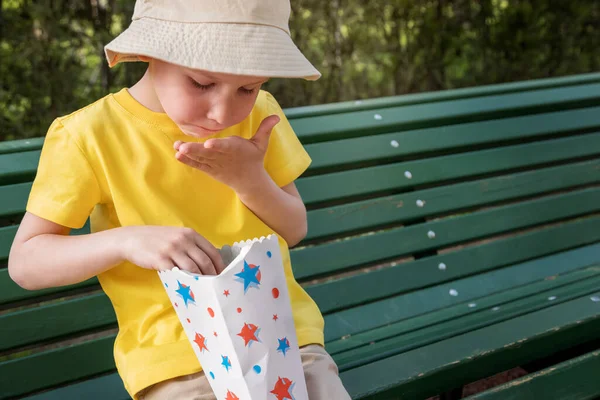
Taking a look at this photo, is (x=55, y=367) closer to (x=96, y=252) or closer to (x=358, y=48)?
(x=96, y=252)

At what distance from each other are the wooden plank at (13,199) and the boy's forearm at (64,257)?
0.54 metres

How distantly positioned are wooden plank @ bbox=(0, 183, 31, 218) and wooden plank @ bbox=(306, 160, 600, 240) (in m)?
0.92

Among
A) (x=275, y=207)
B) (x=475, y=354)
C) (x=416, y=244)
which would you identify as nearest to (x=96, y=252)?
(x=275, y=207)

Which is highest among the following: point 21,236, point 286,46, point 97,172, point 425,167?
point 286,46

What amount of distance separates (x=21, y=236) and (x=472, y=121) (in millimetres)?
2006

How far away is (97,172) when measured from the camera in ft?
5.30

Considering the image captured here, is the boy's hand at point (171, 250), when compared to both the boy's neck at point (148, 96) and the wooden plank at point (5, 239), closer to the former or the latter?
the boy's neck at point (148, 96)

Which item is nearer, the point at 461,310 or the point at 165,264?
the point at 165,264

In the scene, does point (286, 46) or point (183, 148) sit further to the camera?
point (286, 46)

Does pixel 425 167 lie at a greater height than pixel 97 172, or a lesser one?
lesser

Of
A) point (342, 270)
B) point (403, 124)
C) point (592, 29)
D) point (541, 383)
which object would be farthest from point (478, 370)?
point (592, 29)

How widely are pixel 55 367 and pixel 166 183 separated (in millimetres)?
722

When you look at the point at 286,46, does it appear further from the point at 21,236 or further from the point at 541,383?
the point at 541,383

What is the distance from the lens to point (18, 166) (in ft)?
7.03
